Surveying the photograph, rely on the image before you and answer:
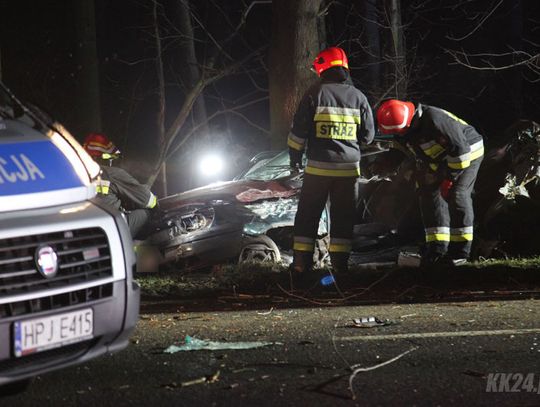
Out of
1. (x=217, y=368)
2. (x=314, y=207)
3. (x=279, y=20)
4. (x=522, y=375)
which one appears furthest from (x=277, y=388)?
(x=279, y=20)

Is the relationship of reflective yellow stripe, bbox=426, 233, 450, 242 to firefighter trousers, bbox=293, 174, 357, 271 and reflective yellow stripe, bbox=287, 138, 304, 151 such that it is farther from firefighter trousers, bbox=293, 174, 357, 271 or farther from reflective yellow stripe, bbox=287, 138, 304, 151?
reflective yellow stripe, bbox=287, 138, 304, 151

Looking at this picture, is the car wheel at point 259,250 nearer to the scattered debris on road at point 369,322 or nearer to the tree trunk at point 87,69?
the scattered debris on road at point 369,322

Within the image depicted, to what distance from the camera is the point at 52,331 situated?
3639 millimetres

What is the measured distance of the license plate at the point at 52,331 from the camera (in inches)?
139

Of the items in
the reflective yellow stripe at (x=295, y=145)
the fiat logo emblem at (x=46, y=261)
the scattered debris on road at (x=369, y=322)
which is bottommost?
the scattered debris on road at (x=369, y=322)

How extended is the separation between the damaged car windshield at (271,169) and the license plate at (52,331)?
219 inches

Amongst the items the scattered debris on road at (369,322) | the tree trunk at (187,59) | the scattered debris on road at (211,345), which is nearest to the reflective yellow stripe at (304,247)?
the scattered debris on road at (369,322)

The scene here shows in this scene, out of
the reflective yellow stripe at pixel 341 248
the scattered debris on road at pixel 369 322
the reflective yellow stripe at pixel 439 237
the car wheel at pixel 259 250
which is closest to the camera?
the scattered debris on road at pixel 369 322

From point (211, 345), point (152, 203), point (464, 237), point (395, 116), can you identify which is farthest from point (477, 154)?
point (211, 345)

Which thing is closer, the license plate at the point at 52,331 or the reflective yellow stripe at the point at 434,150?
the license plate at the point at 52,331

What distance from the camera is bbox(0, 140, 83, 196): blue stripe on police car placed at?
12.2 ft

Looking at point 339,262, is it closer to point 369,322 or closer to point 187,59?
point 369,322

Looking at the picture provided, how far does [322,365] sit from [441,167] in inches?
156

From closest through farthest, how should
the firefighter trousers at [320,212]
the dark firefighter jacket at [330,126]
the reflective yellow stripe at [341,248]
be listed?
the dark firefighter jacket at [330,126] < the firefighter trousers at [320,212] < the reflective yellow stripe at [341,248]
